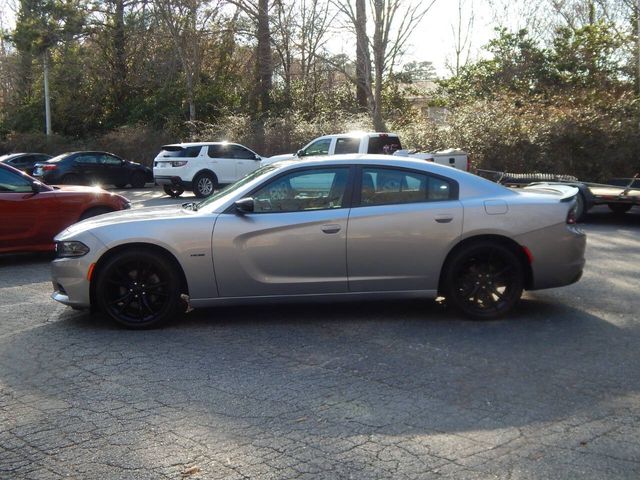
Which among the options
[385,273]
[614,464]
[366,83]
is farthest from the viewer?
[366,83]

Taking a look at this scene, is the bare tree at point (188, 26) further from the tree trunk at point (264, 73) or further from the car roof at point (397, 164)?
the car roof at point (397, 164)

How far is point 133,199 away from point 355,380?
18.3 m

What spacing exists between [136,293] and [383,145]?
13.8 metres

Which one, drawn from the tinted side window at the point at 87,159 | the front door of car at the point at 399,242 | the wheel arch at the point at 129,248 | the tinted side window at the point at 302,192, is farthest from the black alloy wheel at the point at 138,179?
the front door of car at the point at 399,242

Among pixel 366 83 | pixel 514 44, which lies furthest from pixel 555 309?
pixel 514 44

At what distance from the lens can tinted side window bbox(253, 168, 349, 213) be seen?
6.79 metres

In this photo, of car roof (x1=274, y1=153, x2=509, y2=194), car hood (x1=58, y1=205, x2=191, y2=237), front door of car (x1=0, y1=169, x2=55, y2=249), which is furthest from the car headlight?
front door of car (x1=0, y1=169, x2=55, y2=249)

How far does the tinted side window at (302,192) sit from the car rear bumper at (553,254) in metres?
1.73

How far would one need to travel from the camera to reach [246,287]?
662 cm

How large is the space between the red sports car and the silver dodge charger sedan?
3.82 meters

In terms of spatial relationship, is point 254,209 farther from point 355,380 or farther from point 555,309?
point 555,309

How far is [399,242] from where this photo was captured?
6.66 metres

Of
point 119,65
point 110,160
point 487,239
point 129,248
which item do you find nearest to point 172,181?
point 110,160

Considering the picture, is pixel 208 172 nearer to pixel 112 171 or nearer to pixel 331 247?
pixel 112 171
